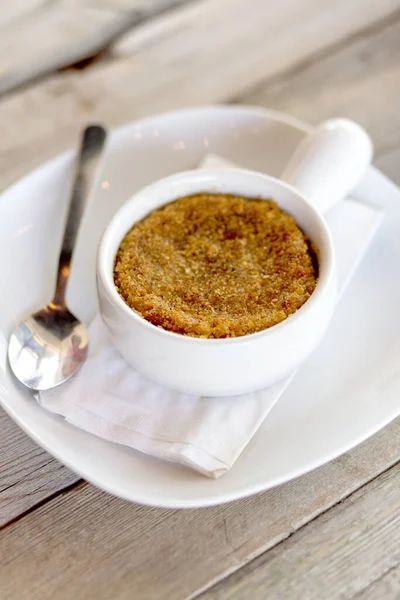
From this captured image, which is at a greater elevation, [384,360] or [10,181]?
[10,181]

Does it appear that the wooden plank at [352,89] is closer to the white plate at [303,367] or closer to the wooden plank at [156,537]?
Answer: the white plate at [303,367]

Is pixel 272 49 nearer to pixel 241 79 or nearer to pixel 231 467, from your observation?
pixel 241 79

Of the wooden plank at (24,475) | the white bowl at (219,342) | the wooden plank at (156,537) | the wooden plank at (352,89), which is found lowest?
the wooden plank at (352,89)

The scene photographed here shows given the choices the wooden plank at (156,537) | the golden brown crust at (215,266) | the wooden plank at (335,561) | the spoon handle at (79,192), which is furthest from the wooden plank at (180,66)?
the wooden plank at (335,561)

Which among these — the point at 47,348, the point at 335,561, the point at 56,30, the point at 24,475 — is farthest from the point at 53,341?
the point at 56,30

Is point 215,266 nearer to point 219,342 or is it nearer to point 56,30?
point 219,342

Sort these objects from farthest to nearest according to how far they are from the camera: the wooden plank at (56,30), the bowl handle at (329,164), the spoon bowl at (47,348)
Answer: the wooden plank at (56,30), the bowl handle at (329,164), the spoon bowl at (47,348)

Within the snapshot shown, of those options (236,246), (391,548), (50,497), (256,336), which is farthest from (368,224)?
(50,497)
